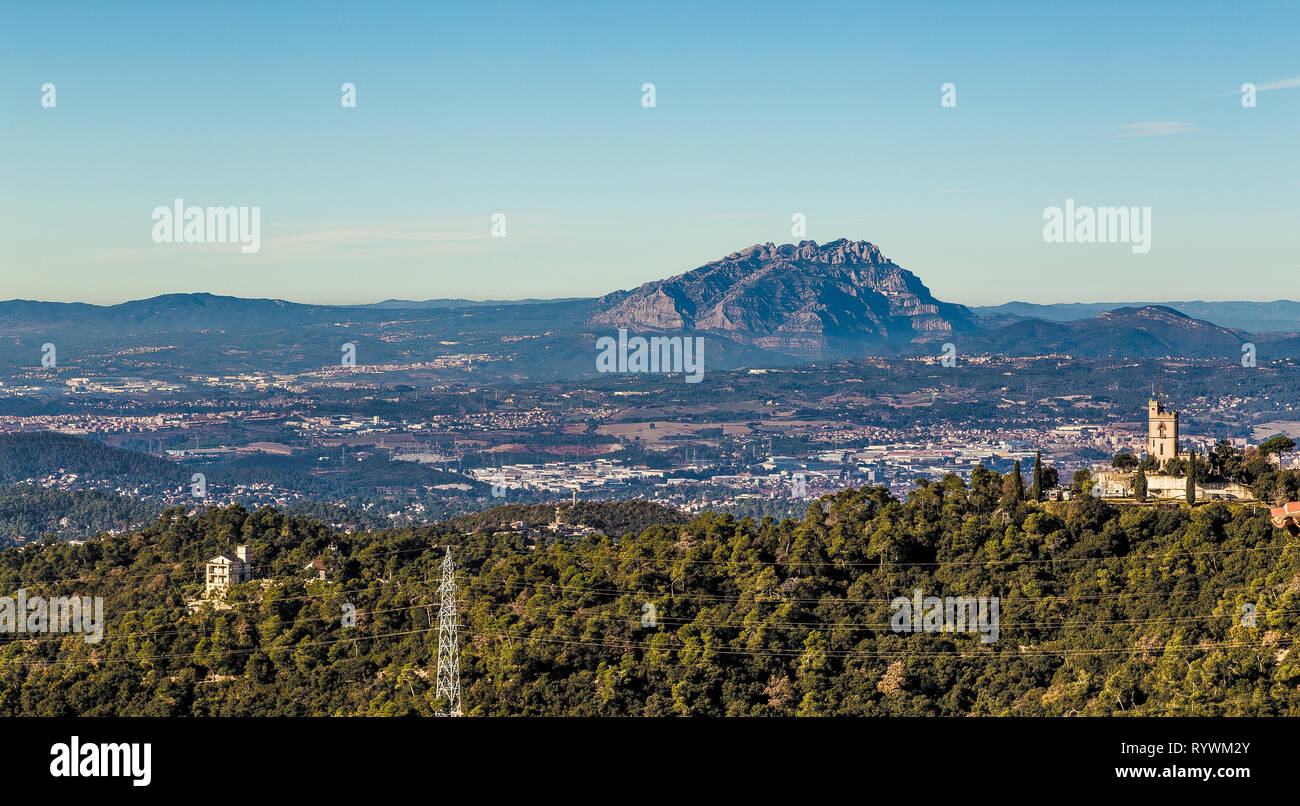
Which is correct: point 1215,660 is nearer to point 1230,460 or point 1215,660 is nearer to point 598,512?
point 1230,460

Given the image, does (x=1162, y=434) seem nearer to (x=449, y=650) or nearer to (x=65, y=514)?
(x=449, y=650)

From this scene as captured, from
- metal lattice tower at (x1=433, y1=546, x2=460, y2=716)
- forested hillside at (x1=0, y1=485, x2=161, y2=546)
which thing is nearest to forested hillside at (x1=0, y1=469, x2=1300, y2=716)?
metal lattice tower at (x1=433, y1=546, x2=460, y2=716)

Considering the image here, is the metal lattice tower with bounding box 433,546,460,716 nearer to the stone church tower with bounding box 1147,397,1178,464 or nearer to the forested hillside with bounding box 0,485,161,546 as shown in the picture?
the stone church tower with bounding box 1147,397,1178,464

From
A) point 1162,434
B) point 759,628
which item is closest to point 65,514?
point 1162,434

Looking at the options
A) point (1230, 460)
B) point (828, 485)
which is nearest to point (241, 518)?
point (1230, 460)

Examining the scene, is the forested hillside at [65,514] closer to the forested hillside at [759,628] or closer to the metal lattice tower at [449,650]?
the forested hillside at [759,628]

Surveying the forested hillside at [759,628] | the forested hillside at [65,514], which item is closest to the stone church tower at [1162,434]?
the forested hillside at [759,628]
